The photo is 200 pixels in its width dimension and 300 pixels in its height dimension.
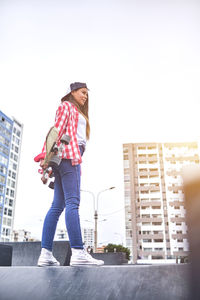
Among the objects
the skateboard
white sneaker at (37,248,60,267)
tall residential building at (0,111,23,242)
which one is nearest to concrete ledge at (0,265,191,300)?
white sneaker at (37,248,60,267)

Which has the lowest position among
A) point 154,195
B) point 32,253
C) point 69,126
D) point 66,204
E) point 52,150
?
point 32,253

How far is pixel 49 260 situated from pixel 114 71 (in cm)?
601

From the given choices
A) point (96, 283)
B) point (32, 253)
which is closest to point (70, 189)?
point (96, 283)

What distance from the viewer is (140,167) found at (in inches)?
3091

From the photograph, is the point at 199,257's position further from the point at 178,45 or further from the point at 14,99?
the point at 14,99

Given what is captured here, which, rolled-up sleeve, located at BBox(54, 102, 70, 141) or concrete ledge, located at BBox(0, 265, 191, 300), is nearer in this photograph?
concrete ledge, located at BBox(0, 265, 191, 300)

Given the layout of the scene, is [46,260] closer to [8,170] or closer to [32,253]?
[32,253]

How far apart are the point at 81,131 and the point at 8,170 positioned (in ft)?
196

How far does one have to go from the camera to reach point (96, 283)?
1281mm

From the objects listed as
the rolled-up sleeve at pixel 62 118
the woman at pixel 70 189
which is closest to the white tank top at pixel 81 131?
the woman at pixel 70 189

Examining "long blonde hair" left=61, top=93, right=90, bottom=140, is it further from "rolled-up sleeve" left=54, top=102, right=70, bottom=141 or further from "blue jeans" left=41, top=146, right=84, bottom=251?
"blue jeans" left=41, top=146, right=84, bottom=251

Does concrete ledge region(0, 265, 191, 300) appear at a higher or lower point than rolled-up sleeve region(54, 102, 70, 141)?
lower

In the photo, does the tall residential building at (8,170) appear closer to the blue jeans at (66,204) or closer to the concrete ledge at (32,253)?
the concrete ledge at (32,253)

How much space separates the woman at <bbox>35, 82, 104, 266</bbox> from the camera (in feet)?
6.54
